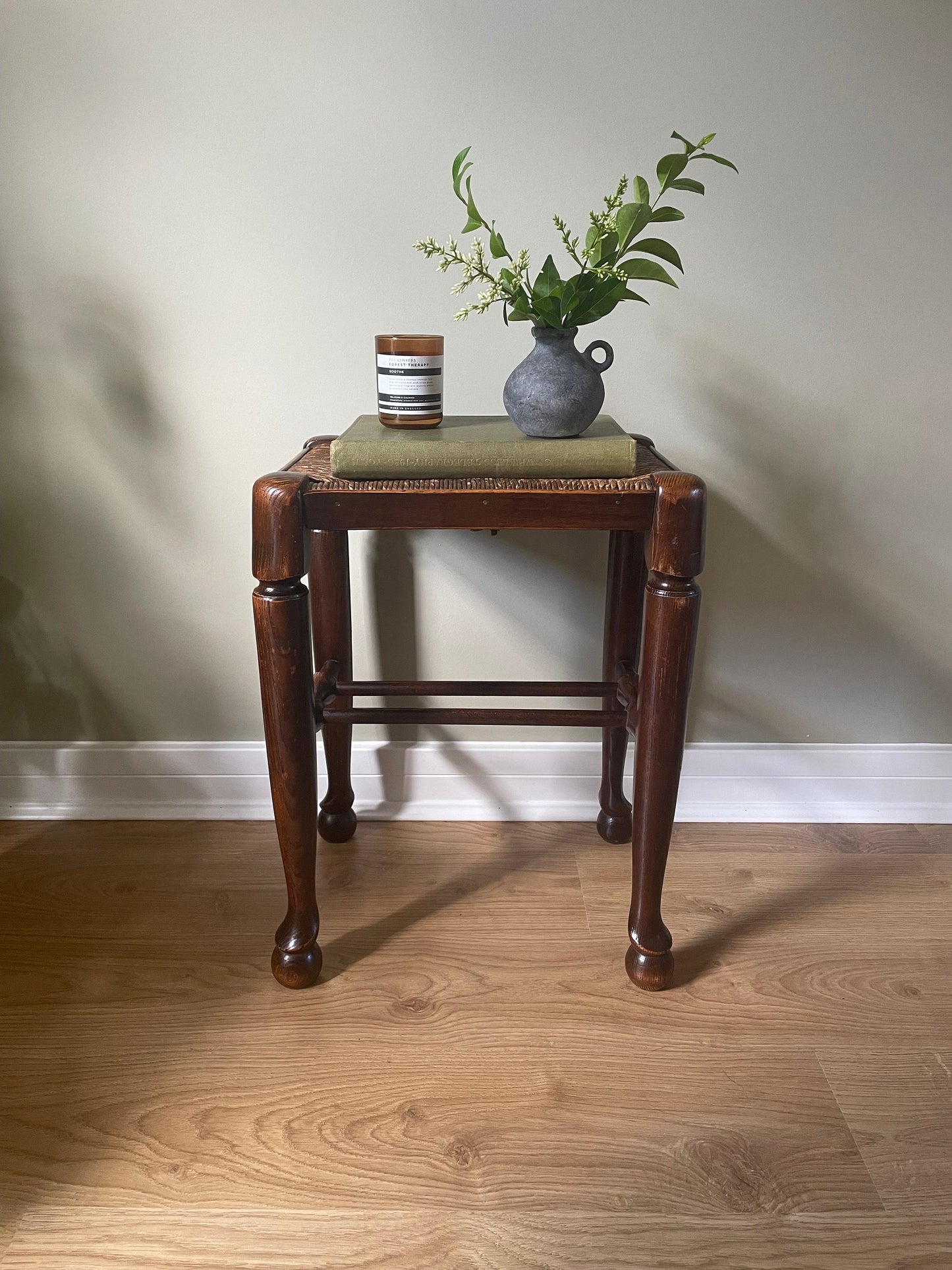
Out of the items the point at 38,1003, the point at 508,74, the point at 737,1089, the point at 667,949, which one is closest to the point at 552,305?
the point at 508,74

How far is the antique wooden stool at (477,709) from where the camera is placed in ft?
3.15

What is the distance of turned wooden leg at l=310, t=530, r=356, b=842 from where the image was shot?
130cm

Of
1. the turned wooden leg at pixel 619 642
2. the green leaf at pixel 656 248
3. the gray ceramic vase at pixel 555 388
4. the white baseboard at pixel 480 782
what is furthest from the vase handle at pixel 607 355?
the white baseboard at pixel 480 782

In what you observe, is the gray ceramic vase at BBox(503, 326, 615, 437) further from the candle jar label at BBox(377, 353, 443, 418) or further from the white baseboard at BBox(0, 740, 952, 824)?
the white baseboard at BBox(0, 740, 952, 824)

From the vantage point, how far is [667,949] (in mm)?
1114

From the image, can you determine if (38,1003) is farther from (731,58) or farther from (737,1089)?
(731,58)

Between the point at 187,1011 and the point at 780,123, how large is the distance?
4.51 feet

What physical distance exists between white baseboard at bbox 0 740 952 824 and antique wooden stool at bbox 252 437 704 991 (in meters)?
0.28

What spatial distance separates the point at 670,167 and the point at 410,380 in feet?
1.19

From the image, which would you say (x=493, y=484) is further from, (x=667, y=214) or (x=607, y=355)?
(x=667, y=214)

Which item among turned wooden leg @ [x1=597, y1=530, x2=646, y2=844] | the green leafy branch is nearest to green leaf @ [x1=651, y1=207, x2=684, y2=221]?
the green leafy branch

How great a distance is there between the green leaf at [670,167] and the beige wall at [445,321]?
0.29 metres

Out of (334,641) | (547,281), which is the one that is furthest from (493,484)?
(334,641)

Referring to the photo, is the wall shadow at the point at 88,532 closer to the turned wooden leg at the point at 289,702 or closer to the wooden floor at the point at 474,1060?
the wooden floor at the point at 474,1060
